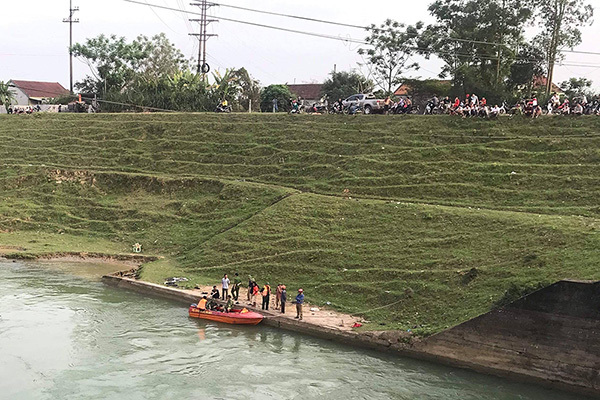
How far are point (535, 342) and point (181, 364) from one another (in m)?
11.4

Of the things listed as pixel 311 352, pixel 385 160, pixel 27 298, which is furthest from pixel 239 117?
pixel 311 352

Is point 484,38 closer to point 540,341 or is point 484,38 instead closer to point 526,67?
point 526,67

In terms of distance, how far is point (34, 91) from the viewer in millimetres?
91375

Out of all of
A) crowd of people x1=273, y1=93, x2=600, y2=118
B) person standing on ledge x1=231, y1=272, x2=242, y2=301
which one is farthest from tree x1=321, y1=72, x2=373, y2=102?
person standing on ledge x1=231, y1=272, x2=242, y2=301

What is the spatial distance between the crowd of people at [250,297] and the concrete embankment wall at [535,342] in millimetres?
4532

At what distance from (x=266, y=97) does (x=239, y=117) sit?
64.8ft

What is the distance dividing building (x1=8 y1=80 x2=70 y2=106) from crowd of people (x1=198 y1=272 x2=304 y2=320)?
66.9 m

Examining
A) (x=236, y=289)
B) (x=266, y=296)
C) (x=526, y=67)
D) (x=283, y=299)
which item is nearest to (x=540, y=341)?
(x=283, y=299)

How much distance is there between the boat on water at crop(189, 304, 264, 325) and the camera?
2441 centimetres

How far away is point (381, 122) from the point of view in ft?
143

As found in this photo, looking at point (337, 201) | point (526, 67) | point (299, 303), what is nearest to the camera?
point (299, 303)

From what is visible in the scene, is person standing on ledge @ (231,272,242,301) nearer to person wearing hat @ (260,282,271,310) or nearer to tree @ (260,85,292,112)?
person wearing hat @ (260,282,271,310)

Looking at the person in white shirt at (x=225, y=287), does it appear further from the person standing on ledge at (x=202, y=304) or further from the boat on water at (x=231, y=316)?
the boat on water at (x=231, y=316)

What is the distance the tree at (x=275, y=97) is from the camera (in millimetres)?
66812
